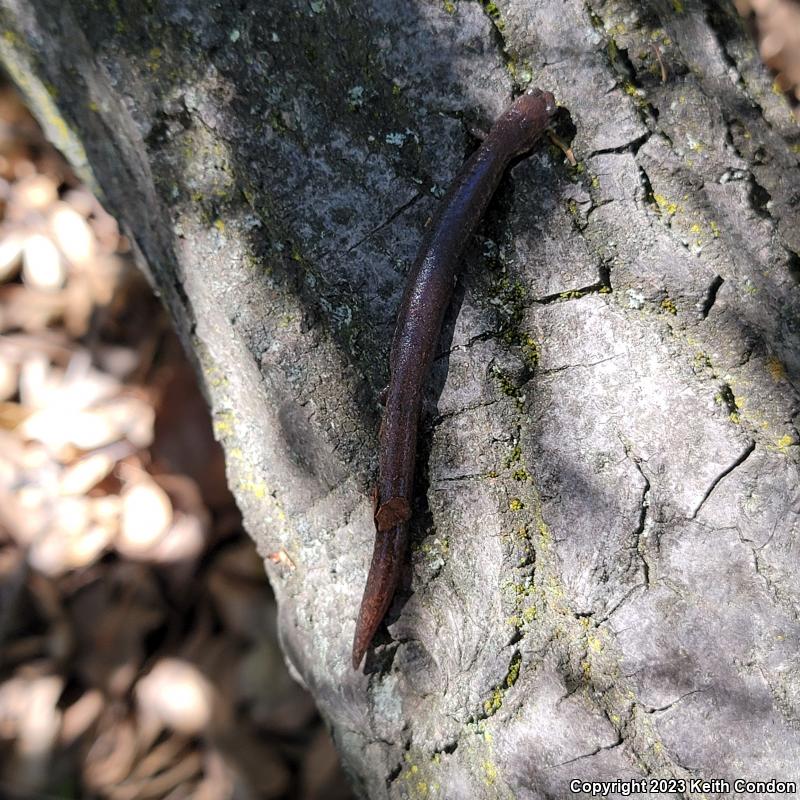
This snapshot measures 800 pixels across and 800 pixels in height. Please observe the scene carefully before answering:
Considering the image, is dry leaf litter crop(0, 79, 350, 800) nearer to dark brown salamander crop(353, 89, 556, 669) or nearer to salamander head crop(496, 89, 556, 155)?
dark brown salamander crop(353, 89, 556, 669)

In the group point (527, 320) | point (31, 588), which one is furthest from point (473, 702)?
point (31, 588)

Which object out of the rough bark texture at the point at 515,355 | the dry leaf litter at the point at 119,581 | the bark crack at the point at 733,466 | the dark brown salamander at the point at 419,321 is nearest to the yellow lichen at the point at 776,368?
the rough bark texture at the point at 515,355

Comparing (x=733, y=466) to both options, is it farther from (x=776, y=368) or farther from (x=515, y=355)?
(x=515, y=355)

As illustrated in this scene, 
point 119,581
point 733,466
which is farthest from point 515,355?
point 119,581

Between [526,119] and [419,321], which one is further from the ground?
[526,119]

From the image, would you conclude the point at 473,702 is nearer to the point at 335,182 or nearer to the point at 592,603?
the point at 592,603

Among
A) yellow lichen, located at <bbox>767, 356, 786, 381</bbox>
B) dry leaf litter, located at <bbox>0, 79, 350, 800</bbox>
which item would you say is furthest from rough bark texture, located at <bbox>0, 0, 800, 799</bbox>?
dry leaf litter, located at <bbox>0, 79, 350, 800</bbox>

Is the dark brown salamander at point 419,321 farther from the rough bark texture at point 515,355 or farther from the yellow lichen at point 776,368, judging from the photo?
the yellow lichen at point 776,368
